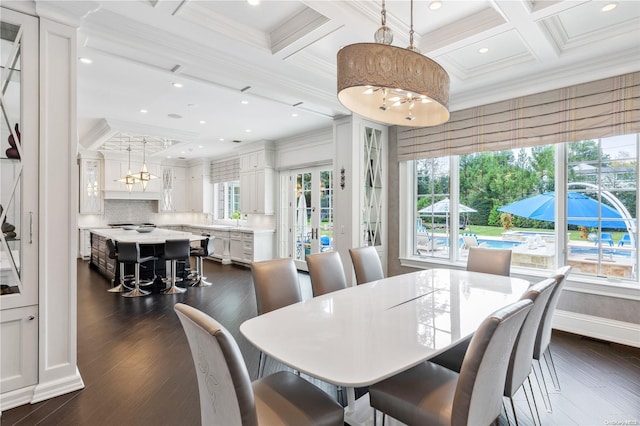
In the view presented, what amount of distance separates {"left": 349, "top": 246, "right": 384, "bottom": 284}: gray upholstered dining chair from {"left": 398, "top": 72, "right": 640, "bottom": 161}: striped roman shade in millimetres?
2066

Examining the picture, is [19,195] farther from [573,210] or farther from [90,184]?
[90,184]

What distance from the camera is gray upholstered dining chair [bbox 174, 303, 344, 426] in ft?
3.83

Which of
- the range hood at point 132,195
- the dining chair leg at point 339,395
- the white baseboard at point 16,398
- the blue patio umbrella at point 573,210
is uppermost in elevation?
the range hood at point 132,195

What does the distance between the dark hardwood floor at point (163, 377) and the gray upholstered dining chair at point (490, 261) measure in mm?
860

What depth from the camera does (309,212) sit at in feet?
21.7

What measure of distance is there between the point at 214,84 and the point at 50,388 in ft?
10.00

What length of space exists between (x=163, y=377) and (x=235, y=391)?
1.81 metres

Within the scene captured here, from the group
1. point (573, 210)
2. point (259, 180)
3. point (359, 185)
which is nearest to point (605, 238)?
point (573, 210)

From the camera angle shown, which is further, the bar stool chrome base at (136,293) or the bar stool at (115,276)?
the bar stool at (115,276)

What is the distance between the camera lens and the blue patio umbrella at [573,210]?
11.1ft

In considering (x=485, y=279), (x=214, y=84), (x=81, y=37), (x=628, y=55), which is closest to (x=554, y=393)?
(x=485, y=279)

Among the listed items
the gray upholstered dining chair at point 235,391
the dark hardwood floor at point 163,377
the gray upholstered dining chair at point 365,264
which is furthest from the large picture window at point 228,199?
the gray upholstered dining chair at point 235,391

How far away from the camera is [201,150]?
8297 mm

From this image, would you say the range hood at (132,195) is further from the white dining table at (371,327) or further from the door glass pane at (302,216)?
the white dining table at (371,327)
